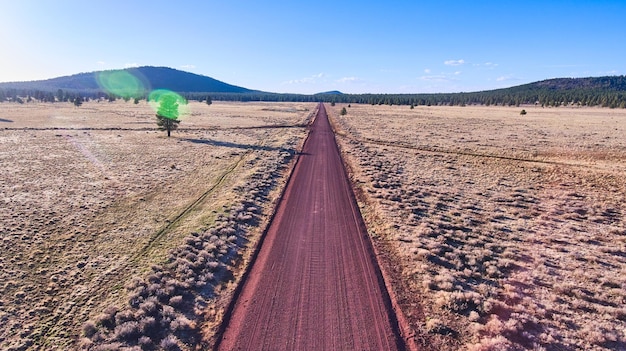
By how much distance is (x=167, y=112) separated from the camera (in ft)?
174

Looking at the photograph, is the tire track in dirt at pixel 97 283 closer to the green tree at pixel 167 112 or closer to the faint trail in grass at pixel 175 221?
the faint trail in grass at pixel 175 221

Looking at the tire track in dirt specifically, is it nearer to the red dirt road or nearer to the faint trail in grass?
the faint trail in grass

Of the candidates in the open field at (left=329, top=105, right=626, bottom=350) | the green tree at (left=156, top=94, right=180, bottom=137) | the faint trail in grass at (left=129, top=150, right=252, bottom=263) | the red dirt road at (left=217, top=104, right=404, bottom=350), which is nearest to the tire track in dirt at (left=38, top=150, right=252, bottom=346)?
the faint trail in grass at (left=129, top=150, right=252, bottom=263)

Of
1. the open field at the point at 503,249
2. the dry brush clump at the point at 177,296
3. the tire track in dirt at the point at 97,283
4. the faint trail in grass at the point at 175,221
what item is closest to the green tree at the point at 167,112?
the faint trail in grass at the point at 175,221

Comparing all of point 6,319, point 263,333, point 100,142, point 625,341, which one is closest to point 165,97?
point 100,142

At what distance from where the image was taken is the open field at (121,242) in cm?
1034

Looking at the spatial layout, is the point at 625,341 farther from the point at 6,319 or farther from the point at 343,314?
the point at 6,319

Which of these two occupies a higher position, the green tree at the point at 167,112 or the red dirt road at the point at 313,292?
the green tree at the point at 167,112

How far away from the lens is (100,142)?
153 ft

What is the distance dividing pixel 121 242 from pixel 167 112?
42079 mm

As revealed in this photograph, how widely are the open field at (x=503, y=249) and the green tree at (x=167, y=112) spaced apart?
34.3 metres

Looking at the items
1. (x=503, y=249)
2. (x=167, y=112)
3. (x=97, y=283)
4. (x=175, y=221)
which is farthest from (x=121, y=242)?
(x=167, y=112)

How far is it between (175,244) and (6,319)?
6.25m

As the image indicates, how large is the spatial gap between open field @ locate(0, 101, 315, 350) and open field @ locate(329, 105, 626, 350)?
24.0 ft
